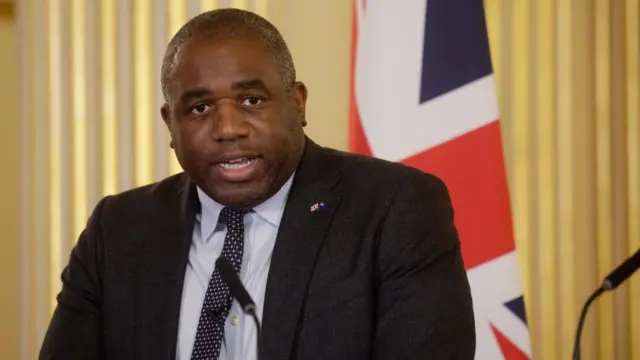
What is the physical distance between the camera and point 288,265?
5.71 feet

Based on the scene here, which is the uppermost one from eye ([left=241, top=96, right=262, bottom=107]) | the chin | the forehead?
the forehead

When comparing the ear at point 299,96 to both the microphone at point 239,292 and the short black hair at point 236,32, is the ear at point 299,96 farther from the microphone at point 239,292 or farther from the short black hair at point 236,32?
the microphone at point 239,292

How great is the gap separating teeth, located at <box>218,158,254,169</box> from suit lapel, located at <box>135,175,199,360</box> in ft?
0.72

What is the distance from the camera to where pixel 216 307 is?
1730 millimetres

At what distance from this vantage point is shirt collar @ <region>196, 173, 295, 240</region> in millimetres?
1840

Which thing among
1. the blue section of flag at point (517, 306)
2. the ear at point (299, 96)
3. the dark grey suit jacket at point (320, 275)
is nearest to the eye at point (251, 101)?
the ear at point (299, 96)

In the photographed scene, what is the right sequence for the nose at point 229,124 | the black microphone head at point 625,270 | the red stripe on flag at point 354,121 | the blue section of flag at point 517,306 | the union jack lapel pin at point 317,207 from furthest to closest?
the red stripe on flag at point 354,121 → the blue section of flag at point 517,306 → the union jack lapel pin at point 317,207 → the nose at point 229,124 → the black microphone head at point 625,270

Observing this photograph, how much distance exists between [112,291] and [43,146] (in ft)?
4.97

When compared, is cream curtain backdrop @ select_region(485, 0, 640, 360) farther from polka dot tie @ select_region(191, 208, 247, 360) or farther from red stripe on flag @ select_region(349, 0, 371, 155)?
polka dot tie @ select_region(191, 208, 247, 360)

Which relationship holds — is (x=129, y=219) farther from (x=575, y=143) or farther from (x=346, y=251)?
(x=575, y=143)

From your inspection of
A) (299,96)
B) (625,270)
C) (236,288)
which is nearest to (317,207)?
(299,96)

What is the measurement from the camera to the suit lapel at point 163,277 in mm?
1775

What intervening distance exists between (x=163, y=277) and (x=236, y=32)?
0.52m

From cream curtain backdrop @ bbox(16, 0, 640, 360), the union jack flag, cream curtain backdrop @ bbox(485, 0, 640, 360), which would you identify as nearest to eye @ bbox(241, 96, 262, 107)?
the union jack flag
